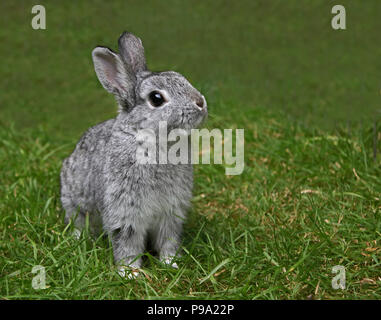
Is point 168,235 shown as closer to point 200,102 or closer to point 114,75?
point 200,102

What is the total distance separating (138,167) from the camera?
486 cm

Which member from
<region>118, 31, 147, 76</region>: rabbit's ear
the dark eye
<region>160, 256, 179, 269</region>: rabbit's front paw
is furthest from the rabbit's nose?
<region>160, 256, 179, 269</region>: rabbit's front paw

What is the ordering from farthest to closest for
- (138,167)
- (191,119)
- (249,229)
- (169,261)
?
(249,229) → (169,261) → (138,167) → (191,119)

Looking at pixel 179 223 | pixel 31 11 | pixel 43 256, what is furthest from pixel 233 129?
pixel 31 11

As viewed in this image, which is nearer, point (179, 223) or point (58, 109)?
point (179, 223)

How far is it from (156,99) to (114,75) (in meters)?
0.54

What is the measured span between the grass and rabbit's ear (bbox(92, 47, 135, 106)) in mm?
1411

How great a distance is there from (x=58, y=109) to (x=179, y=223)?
4165 mm

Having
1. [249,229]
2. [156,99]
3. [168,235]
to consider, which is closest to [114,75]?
[156,99]

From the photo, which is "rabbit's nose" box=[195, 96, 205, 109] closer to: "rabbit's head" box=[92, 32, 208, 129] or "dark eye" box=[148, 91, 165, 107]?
"rabbit's head" box=[92, 32, 208, 129]

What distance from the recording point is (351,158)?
633 cm

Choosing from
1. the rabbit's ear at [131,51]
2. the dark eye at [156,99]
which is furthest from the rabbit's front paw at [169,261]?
the rabbit's ear at [131,51]

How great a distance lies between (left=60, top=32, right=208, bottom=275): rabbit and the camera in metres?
4.68
